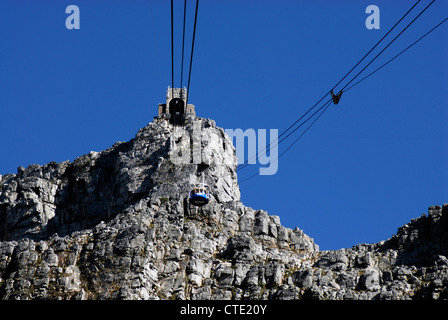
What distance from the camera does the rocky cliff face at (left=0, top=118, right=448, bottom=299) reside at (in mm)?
110812

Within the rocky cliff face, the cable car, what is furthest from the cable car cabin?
the rocky cliff face

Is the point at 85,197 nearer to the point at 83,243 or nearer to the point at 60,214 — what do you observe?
the point at 60,214

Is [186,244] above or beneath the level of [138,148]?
beneath

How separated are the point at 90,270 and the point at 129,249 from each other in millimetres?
5465

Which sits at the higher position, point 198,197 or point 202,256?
point 198,197

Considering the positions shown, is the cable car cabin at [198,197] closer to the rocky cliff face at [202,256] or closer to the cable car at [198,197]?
the cable car at [198,197]

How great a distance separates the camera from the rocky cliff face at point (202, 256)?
111 meters

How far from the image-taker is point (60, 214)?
15338 cm

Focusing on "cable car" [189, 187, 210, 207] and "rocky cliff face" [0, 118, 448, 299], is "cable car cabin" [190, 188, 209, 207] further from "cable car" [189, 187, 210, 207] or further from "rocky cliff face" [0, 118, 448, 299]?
"rocky cliff face" [0, 118, 448, 299]

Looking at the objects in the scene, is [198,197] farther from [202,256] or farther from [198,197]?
[202,256]

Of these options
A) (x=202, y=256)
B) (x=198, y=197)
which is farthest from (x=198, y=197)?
(x=202, y=256)

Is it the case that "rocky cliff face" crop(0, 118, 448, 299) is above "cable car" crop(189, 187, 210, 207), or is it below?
below

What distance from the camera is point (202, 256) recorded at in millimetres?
119562
